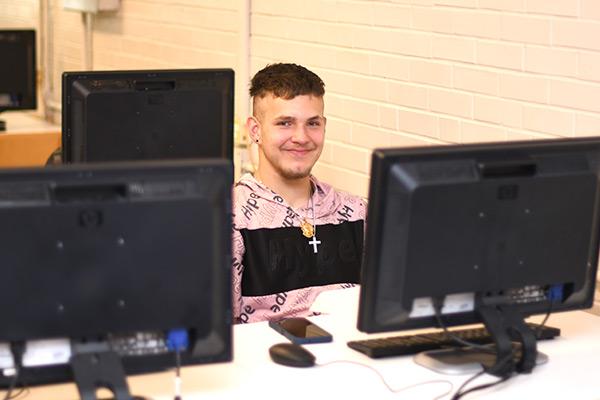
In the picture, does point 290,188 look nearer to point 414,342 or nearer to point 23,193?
point 414,342

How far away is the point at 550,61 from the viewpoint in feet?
11.8

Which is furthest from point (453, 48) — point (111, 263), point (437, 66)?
point (111, 263)

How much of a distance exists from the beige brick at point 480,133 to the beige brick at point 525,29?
295 mm

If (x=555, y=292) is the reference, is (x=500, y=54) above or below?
above

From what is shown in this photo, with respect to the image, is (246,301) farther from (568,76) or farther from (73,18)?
(73,18)

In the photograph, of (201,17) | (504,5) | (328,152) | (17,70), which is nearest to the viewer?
(504,5)

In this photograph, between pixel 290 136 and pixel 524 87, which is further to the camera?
pixel 524 87

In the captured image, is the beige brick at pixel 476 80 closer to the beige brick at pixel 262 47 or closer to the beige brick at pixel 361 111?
the beige brick at pixel 361 111

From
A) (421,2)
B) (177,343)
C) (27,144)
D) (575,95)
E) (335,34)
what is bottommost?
(27,144)

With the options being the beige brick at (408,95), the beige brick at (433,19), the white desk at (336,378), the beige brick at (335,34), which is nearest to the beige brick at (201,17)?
the beige brick at (335,34)

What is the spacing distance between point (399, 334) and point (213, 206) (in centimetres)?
77

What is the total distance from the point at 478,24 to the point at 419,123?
0.45 meters

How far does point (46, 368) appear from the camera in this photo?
7.39ft

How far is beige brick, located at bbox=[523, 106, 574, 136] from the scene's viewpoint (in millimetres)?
3551
